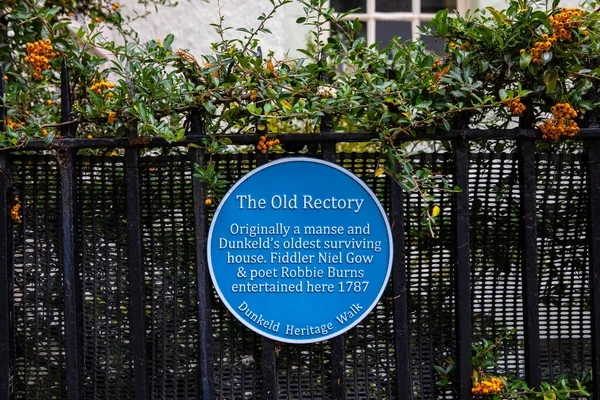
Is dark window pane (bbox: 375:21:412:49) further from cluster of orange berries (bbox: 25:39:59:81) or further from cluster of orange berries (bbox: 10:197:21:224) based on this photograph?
cluster of orange berries (bbox: 10:197:21:224)

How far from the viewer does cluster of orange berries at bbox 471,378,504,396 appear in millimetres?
3043

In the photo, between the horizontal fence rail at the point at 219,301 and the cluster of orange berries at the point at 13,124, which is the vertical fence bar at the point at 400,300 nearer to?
the horizontal fence rail at the point at 219,301

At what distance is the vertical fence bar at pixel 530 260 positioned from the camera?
3.06 m

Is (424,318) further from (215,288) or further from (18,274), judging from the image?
(18,274)

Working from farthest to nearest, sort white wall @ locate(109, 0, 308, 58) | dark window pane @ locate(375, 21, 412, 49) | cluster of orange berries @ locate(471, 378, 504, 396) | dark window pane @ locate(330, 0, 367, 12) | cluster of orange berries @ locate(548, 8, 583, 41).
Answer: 1. dark window pane @ locate(375, 21, 412, 49)
2. dark window pane @ locate(330, 0, 367, 12)
3. white wall @ locate(109, 0, 308, 58)
4. cluster of orange berries @ locate(471, 378, 504, 396)
5. cluster of orange berries @ locate(548, 8, 583, 41)

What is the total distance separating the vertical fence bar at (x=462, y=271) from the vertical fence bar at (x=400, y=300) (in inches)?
8.6

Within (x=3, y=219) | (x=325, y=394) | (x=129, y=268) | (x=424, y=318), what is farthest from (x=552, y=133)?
(x=3, y=219)

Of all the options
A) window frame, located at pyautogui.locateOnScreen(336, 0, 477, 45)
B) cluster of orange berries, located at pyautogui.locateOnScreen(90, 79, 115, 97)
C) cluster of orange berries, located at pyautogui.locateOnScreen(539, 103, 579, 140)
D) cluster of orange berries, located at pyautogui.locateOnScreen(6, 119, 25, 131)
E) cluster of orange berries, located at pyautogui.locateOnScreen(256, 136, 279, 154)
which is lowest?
cluster of orange berries, located at pyautogui.locateOnScreen(256, 136, 279, 154)

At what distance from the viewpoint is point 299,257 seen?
121 inches

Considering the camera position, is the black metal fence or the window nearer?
the black metal fence

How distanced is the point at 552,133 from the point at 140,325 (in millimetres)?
1870

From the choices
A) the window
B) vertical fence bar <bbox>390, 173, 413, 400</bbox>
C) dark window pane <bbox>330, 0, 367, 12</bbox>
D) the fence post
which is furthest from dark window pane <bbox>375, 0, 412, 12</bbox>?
the fence post

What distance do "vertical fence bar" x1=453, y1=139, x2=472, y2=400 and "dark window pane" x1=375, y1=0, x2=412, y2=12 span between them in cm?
345

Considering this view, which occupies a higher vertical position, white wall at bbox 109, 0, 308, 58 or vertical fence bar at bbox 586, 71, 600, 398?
white wall at bbox 109, 0, 308, 58
